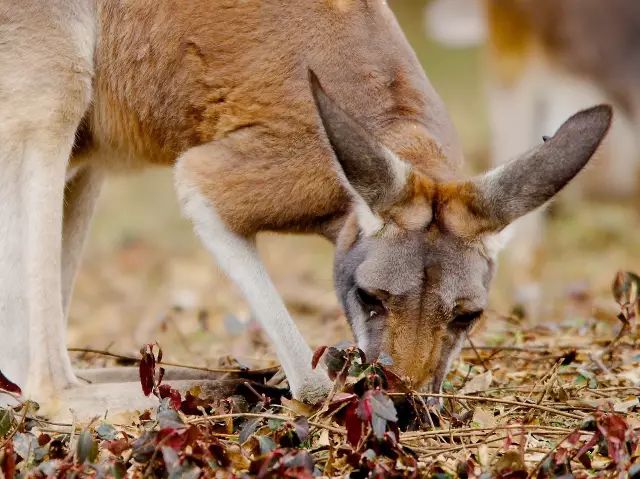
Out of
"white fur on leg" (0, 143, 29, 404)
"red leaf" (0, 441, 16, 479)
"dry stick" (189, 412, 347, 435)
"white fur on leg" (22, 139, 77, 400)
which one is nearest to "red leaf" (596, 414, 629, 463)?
"dry stick" (189, 412, 347, 435)

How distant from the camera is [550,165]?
3.33 m

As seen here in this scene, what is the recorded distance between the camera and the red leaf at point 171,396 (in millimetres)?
3254

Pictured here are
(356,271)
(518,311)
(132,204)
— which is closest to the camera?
(356,271)

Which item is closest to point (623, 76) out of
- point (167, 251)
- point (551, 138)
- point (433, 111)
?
point (167, 251)

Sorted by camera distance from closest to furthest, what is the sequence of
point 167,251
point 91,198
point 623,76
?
point 91,198 < point 167,251 < point 623,76

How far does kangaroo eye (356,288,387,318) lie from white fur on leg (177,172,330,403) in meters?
0.31

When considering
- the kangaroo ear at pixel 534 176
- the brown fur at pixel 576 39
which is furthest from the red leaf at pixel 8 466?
the brown fur at pixel 576 39

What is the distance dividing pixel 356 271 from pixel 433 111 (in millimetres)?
791

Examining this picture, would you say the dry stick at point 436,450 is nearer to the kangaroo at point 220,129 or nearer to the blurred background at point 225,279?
the kangaroo at point 220,129

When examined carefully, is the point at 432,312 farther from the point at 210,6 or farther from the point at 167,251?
the point at 167,251

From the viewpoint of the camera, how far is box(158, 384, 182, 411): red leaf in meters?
3.25

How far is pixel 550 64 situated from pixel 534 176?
21.3 feet

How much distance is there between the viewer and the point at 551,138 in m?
3.35

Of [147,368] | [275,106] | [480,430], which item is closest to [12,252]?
[147,368]
